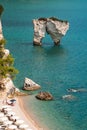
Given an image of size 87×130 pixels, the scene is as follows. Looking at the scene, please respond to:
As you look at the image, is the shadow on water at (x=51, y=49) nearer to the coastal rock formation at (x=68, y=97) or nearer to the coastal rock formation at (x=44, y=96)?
the coastal rock formation at (x=68, y=97)

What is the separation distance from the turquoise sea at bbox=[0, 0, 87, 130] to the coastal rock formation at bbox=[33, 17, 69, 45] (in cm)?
221

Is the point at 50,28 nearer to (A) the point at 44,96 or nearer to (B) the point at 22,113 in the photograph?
(A) the point at 44,96

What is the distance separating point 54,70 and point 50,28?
92.4ft

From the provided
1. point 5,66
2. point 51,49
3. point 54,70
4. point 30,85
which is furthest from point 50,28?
point 5,66

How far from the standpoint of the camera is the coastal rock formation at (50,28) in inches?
4500

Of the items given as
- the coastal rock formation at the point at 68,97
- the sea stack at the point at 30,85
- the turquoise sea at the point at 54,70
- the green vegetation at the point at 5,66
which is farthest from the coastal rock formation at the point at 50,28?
the green vegetation at the point at 5,66

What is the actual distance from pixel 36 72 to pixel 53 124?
2613 centimetres

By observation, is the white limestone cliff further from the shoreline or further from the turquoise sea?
the shoreline

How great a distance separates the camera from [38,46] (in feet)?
380

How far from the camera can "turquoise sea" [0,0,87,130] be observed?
6431 centimetres

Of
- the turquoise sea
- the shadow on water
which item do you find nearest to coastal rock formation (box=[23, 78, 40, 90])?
the turquoise sea

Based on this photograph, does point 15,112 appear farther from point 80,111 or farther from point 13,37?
point 13,37

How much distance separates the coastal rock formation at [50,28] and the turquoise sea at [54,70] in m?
2.21

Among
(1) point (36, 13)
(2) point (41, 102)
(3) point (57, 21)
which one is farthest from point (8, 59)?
(1) point (36, 13)
